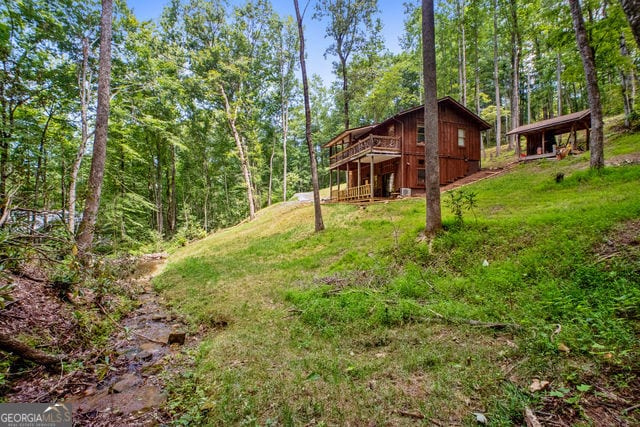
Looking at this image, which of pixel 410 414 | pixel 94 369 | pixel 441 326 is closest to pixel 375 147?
pixel 441 326

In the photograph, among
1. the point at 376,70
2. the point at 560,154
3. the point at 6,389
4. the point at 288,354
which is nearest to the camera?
the point at 6,389

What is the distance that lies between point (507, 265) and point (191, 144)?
2838cm

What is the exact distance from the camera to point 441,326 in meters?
4.23

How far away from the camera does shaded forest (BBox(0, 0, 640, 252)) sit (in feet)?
31.0

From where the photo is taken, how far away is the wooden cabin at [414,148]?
1870 cm

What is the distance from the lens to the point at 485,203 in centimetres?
1044

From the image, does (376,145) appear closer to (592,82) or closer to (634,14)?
(592,82)

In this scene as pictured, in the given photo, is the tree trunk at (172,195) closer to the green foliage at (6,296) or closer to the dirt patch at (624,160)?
the green foliage at (6,296)

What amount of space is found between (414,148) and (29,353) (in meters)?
20.3

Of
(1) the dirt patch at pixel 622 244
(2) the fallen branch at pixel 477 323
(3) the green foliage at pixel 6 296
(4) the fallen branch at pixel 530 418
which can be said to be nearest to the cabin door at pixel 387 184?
(1) the dirt patch at pixel 622 244

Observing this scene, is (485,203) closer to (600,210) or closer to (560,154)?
(600,210)

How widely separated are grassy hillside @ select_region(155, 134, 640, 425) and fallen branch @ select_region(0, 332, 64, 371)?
6.37ft

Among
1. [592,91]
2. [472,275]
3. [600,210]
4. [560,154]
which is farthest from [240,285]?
[560,154]

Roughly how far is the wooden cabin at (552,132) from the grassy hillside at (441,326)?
32.3 feet
